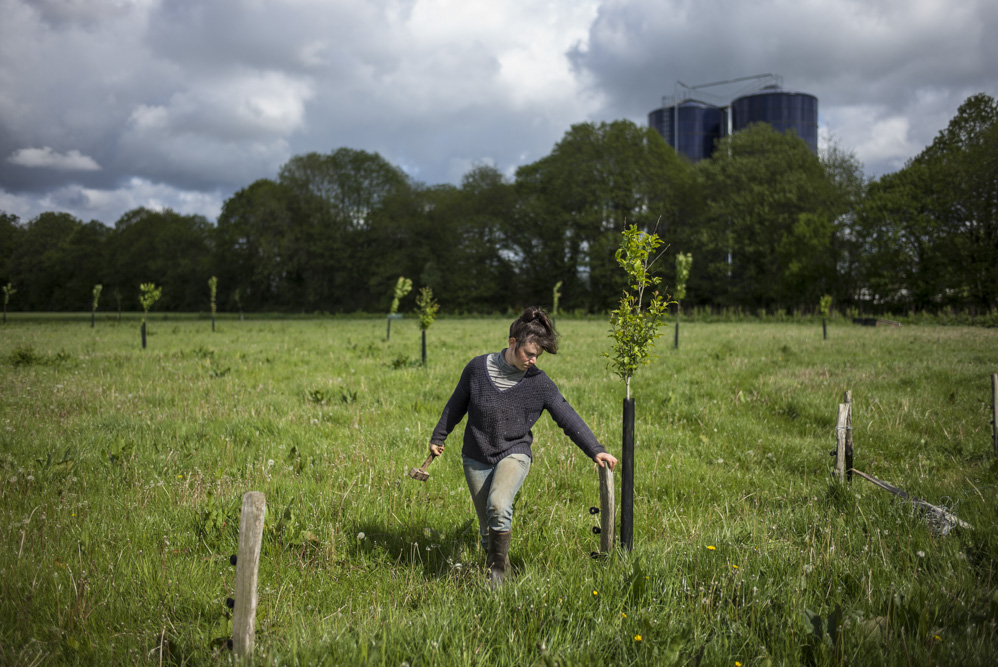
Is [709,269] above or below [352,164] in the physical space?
below

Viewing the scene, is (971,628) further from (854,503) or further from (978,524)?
(854,503)

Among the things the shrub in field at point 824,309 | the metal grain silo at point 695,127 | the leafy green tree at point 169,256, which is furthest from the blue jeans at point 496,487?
the metal grain silo at point 695,127

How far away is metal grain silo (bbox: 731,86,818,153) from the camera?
78.8 metres

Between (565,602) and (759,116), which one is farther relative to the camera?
(759,116)

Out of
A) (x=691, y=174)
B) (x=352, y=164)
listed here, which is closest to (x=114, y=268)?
(x=352, y=164)

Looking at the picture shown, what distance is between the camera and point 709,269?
46.8 meters

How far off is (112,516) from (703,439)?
21.2 ft

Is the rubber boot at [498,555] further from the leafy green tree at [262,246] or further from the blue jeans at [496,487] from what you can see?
the leafy green tree at [262,246]

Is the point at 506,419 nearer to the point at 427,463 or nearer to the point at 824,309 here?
the point at 427,463

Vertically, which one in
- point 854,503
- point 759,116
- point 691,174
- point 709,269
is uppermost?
point 759,116

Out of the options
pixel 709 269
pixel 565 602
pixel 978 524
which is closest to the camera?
pixel 565 602

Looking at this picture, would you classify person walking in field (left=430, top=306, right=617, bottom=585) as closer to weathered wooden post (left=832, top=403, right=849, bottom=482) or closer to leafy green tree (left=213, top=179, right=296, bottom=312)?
weathered wooden post (left=832, top=403, right=849, bottom=482)

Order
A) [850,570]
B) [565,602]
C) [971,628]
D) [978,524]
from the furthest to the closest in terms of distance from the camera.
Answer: [978,524]
[850,570]
[565,602]
[971,628]

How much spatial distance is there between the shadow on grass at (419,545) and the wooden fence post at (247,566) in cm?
128
